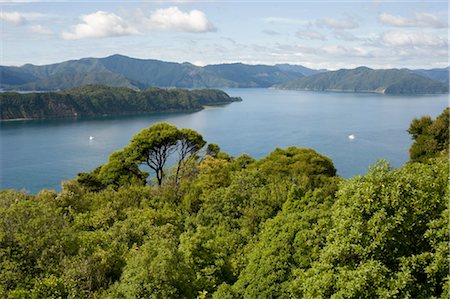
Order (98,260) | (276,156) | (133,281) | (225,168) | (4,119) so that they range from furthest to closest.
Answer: (4,119)
(276,156)
(225,168)
(98,260)
(133,281)

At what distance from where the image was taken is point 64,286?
13805 millimetres

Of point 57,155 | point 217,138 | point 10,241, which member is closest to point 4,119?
point 57,155

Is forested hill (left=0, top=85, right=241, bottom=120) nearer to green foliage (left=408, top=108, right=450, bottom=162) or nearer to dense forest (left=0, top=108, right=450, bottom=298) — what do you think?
green foliage (left=408, top=108, right=450, bottom=162)

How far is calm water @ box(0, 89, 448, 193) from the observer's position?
8788cm

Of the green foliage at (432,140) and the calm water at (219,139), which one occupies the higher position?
the green foliage at (432,140)

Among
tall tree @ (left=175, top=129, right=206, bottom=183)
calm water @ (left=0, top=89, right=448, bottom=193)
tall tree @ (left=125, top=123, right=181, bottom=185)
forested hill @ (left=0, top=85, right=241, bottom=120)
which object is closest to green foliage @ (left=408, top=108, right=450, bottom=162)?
tall tree @ (left=175, top=129, right=206, bottom=183)

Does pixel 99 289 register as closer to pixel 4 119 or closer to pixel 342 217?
pixel 342 217

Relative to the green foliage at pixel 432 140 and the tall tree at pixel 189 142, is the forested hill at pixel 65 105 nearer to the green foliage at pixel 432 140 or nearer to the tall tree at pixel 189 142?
the tall tree at pixel 189 142

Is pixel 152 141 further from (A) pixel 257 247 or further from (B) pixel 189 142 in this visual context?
(A) pixel 257 247

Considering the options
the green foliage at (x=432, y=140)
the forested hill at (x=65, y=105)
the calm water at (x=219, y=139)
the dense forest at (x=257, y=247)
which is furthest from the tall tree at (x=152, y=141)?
the forested hill at (x=65, y=105)

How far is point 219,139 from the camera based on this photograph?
11962 cm

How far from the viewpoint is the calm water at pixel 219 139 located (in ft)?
288

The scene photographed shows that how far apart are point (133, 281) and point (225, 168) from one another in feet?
88.0

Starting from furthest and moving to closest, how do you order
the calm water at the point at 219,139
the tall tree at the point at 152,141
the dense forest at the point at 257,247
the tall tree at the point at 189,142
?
the calm water at the point at 219,139, the tall tree at the point at 189,142, the tall tree at the point at 152,141, the dense forest at the point at 257,247
